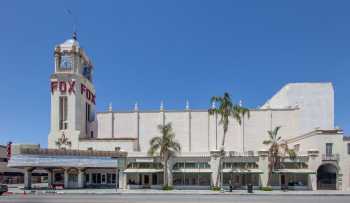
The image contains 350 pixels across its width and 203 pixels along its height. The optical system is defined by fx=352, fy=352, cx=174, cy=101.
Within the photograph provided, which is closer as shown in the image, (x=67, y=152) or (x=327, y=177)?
(x=327, y=177)

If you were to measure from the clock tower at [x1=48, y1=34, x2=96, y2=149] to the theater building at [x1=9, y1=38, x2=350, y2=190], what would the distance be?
7.1 inches

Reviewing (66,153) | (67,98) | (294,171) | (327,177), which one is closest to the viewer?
(294,171)

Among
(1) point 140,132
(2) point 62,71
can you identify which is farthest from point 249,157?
(2) point 62,71

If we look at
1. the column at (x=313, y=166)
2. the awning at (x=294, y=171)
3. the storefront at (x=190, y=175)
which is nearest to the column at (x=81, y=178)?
the storefront at (x=190, y=175)

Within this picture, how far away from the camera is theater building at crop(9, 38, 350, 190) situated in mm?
51938

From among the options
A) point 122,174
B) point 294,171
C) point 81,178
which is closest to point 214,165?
point 294,171

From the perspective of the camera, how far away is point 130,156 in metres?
55.7

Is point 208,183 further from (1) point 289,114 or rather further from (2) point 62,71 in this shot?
(2) point 62,71

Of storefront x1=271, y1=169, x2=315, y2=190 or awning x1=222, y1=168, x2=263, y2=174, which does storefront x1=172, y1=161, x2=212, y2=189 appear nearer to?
awning x1=222, y1=168, x2=263, y2=174

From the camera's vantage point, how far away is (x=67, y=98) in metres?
65.9

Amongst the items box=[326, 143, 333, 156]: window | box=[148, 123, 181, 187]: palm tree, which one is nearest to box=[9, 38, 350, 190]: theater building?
box=[326, 143, 333, 156]: window

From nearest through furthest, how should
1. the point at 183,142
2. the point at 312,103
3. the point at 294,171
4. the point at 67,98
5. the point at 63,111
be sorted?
1. the point at 294,171
2. the point at 67,98
3. the point at 63,111
4. the point at 312,103
5. the point at 183,142

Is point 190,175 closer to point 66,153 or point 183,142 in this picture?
point 183,142

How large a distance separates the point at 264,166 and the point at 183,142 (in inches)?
793
